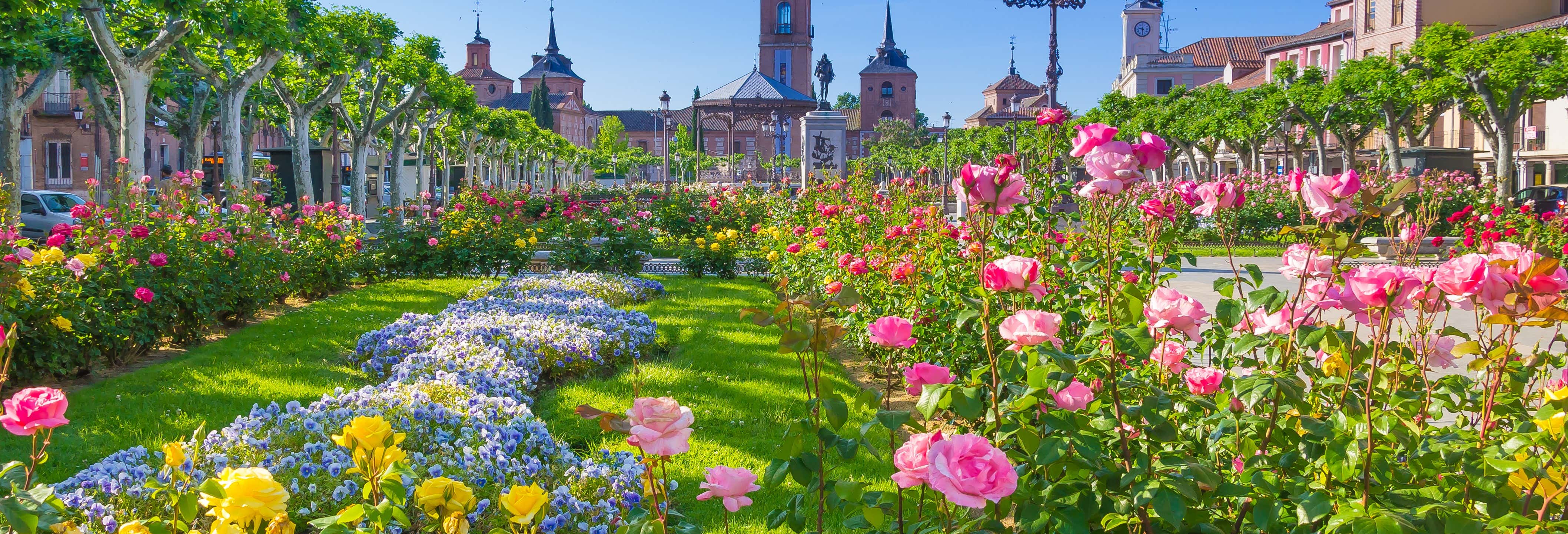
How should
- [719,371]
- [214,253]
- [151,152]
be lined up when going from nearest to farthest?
[719,371], [214,253], [151,152]

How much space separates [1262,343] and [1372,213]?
0.38 metres

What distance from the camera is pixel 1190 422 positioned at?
2.72m

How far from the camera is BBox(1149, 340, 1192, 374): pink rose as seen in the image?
7.35 feet

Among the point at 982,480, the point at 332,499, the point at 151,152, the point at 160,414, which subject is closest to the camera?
the point at 982,480

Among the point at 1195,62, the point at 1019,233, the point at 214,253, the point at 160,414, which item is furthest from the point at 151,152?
the point at 1195,62

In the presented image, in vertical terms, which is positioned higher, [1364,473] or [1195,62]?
[1195,62]

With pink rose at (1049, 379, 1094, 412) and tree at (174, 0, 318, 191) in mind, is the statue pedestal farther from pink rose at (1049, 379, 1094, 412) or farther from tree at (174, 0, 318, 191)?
pink rose at (1049, 379, 1094, 412)

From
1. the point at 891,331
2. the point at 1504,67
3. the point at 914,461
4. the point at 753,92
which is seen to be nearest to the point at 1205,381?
the point at 891,331

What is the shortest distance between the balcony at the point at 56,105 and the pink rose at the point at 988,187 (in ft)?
142

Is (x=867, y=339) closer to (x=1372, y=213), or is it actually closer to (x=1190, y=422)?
(x=1190, y=422)

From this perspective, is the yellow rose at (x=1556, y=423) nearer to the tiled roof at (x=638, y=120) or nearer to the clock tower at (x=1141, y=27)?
the clock tower at (x=1141, y=27)

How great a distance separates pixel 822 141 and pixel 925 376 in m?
24.4

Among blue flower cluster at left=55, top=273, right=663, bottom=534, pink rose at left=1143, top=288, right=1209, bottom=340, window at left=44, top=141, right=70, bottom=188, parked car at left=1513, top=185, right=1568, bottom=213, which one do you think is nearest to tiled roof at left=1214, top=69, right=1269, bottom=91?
parked car at left=1513, top=185, right=1568, bottom=213

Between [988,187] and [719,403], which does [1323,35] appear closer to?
[719,403]
